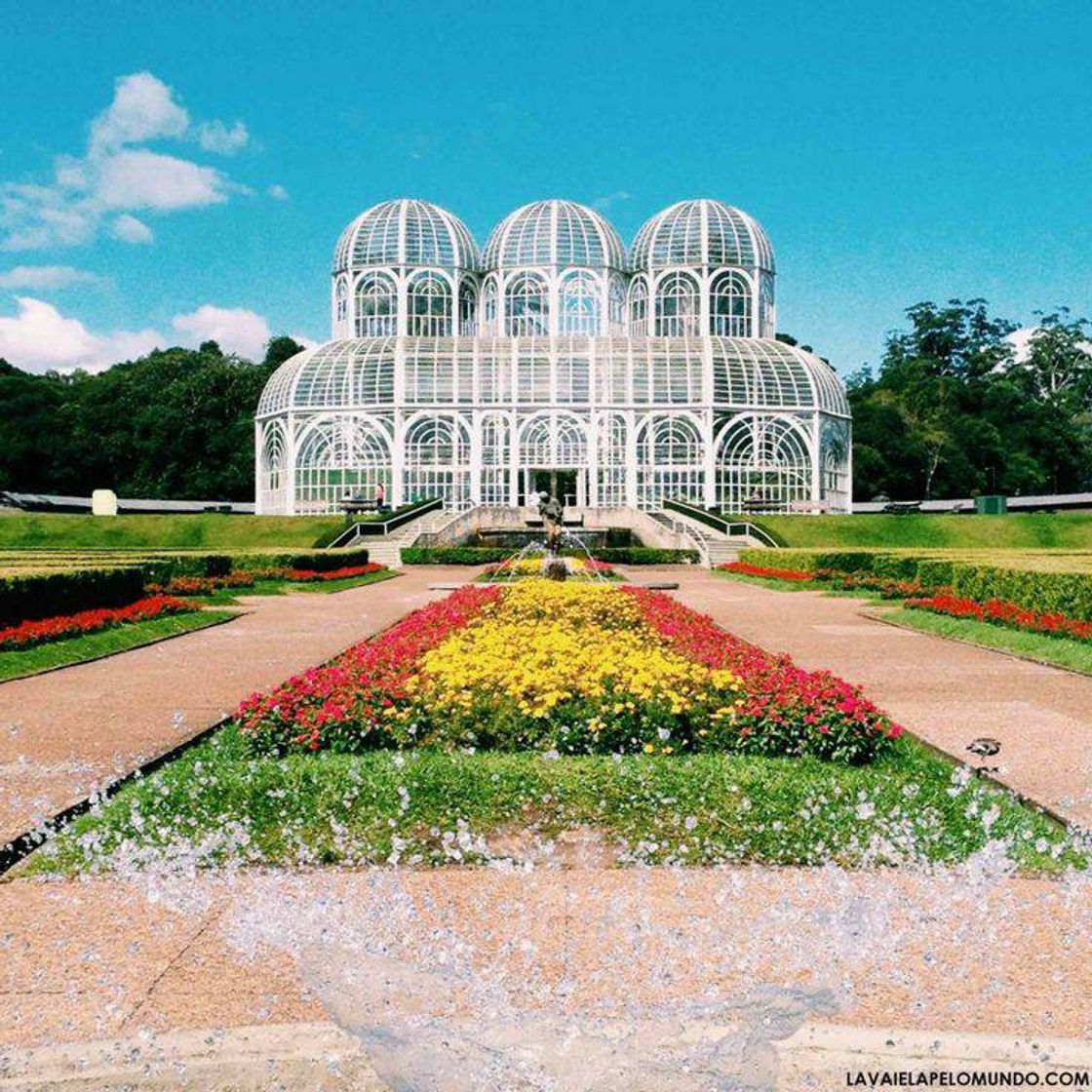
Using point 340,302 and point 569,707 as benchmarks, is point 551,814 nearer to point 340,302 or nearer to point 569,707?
point 569,707

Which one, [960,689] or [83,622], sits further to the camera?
[83,622]

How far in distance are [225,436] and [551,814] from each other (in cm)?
6691

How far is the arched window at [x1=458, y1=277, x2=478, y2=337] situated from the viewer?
199 ft

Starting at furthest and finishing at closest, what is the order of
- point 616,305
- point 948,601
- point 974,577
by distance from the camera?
point 616,305
point 974,577
point 948,601

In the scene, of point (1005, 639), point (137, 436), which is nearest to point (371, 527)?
point (1005, 639)

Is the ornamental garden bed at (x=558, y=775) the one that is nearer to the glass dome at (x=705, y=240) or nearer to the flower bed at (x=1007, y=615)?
the flower bed at (x=1007, y=615)

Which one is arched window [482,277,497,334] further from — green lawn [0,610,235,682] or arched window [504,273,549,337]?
green lawn [0,610,235,682]

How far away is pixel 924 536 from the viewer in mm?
42938

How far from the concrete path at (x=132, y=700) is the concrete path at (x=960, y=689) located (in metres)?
5.73

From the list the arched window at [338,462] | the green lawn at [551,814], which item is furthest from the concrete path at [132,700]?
the arched window at [338,462]

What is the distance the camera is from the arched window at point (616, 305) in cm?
6066

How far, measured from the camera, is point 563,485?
5747 centimetres

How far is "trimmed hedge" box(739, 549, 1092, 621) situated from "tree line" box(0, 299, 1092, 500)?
4000cm

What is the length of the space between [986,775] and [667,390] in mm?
46185
